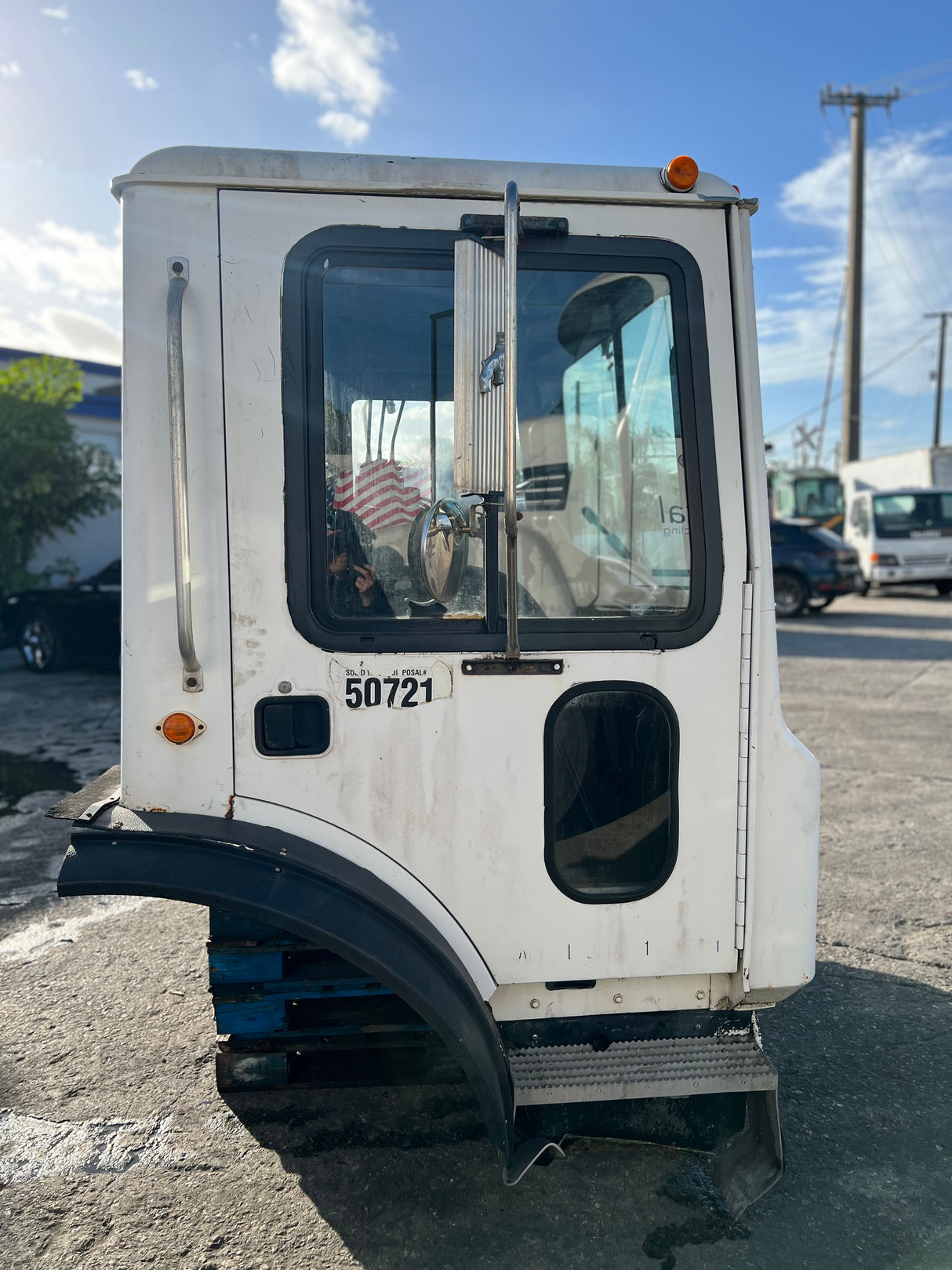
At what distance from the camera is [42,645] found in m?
11.0

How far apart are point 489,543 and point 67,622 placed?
9.52 meters

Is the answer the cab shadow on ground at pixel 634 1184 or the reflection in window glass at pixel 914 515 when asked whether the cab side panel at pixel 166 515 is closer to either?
the cab shadow on ground at pixel 634 1184

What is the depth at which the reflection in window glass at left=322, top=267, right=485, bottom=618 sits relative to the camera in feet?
7.40

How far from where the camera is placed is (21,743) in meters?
7.73

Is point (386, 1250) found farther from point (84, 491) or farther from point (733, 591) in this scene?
point (84, 491)

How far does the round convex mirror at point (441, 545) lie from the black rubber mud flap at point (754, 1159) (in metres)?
1.49

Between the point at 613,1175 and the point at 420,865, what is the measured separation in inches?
43.2

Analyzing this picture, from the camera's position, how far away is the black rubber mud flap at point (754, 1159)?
2379mm

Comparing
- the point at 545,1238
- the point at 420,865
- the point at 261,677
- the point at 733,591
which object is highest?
the point at 733,591

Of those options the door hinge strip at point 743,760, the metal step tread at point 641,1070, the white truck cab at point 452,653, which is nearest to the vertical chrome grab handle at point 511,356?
the white truck cab at point 452,653

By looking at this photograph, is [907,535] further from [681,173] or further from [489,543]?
[489,543]

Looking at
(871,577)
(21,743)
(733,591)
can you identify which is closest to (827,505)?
(871,577)

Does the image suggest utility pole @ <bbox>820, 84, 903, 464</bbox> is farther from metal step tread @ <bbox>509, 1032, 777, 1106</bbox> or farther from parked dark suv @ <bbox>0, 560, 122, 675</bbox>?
metal step tread @ <bbox>509, 1032, 777, 1106</bbox>

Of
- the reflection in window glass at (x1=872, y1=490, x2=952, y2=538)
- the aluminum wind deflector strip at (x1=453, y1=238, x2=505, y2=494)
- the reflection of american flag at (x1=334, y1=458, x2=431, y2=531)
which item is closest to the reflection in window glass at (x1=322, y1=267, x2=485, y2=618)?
the reflection of american flag at (x1=334, y1=458, x2=431, y2=531)
